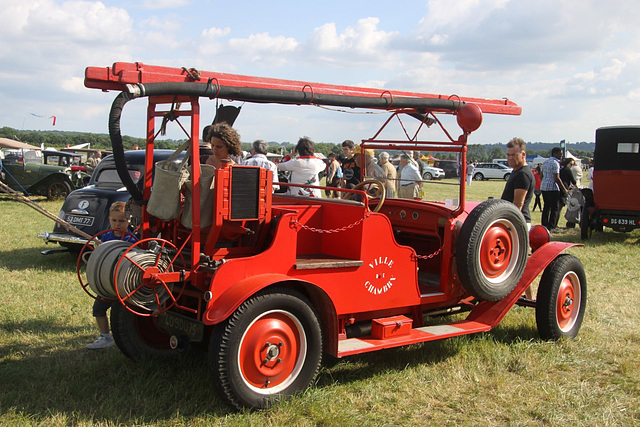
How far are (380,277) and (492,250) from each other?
1.14 m

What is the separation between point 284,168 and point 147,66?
15.4 feet

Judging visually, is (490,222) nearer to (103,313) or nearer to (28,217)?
(103,313)

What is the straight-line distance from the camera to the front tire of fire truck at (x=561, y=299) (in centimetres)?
525

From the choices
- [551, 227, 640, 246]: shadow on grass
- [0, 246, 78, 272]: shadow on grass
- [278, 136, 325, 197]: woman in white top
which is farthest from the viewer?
[551, 227, 640, 246]: shadow on grass

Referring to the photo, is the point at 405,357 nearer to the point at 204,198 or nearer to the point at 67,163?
the point at 204,198

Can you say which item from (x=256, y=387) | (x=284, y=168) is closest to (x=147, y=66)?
(x=256, y=387)

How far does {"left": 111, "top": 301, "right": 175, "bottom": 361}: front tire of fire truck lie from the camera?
4504 mm

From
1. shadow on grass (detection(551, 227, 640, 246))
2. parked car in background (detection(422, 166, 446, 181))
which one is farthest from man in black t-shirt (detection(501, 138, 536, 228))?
shadow on grass (detection(551, 227, 640, 246))

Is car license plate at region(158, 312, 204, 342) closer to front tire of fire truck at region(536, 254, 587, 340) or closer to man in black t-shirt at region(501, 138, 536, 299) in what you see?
front tire of fire truck at region(536, 254, 587, 340)

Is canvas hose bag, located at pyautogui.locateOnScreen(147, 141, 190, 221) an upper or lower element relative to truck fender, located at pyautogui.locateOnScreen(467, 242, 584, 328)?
upper

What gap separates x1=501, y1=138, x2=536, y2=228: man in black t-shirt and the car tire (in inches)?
632

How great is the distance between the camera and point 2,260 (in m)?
8.73

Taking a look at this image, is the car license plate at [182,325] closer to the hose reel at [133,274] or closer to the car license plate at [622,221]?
the hose reel at [133,274]

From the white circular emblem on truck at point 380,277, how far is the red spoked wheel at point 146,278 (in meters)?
1.38
